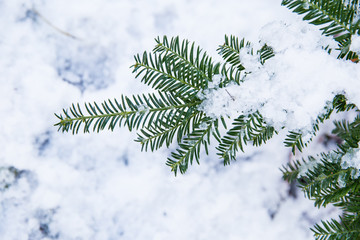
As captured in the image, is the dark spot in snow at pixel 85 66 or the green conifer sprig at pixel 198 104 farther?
the dark spot in snow at pixel 85 66

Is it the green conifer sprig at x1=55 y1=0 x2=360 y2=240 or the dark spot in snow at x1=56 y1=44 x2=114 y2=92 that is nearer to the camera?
the green conifer sprig at x1=55 y1=0 x2=360 y2=240

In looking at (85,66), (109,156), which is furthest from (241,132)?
(85,66)

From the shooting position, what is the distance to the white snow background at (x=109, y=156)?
43.2 inches

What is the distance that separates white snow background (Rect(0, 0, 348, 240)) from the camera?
1097 mm

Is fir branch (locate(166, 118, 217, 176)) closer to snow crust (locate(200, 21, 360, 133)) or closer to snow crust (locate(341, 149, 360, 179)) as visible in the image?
snow crust (locate(200, 21, 360, 133))

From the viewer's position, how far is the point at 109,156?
1.17 meters

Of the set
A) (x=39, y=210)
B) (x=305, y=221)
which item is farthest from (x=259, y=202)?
(x=39, y=210)

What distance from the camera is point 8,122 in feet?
3.61

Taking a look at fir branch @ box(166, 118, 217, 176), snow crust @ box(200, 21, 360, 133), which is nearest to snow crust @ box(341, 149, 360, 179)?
snow crust @ box(200, 21, 360, 133)

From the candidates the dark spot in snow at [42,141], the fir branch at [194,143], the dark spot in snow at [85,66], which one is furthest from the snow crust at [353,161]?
the dark spot in snow at [42,141]

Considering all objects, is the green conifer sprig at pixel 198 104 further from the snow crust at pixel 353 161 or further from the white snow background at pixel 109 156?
the white snow background at pixel 109 156

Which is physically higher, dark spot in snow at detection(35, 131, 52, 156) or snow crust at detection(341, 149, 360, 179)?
dark spot in snow at detection(35, 131, 52, 156)

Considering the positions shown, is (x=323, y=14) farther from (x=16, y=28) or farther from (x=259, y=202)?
(x=16, y=28)

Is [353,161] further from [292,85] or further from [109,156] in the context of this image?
[109,156]
